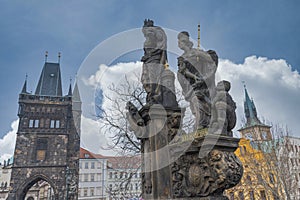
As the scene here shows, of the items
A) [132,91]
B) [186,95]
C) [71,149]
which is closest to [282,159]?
[132,91]

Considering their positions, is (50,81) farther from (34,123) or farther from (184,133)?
(184,133)

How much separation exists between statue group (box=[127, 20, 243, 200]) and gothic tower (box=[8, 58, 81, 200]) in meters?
29.2

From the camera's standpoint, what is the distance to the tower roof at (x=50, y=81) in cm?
4319

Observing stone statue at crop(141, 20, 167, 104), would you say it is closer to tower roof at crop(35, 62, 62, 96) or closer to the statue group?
the statue group

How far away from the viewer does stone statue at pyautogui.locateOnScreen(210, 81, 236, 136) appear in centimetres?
355

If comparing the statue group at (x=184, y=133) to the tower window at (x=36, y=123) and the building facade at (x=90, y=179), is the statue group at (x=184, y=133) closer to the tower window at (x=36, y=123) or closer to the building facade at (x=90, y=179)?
the building facade at (x=90, y=179)

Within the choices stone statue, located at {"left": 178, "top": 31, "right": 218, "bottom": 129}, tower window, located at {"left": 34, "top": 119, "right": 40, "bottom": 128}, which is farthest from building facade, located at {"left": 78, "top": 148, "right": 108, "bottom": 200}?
stone statue, located at {"left": 178, "top": 31, "right": 218, "bottom": 129}

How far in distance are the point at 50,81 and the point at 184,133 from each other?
152 ft

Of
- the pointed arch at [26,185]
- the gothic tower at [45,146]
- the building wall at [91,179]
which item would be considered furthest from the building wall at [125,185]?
the building wall at [91,179]

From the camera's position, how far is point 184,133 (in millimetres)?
4012

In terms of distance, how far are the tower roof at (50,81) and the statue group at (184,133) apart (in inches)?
1656

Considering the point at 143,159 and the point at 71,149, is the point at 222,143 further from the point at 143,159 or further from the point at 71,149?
the point at 71,149

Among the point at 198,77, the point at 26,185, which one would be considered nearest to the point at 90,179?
the point at 26,185

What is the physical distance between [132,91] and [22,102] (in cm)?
3383
